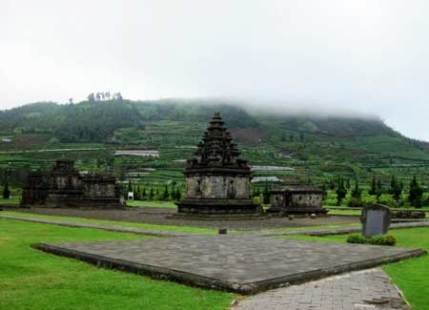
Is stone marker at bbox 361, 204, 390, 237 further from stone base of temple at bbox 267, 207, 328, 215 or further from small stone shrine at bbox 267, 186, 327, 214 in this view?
small stone shrine at bbox 267, 186, 327, 214

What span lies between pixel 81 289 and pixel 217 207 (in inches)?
1203

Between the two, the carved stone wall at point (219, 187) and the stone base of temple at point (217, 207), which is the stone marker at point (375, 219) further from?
the carved stone wall at point (219, 187)

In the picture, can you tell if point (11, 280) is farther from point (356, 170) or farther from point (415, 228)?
point (356, 170)

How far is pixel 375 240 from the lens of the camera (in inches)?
852

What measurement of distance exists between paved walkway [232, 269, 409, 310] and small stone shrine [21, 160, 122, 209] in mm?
49234

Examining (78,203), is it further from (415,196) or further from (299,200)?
(415,196)

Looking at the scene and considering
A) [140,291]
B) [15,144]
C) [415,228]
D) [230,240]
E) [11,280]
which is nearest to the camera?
[140,291]

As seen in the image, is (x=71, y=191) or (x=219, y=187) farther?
(x=71, y=191)

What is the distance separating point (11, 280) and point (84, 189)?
51742 mm

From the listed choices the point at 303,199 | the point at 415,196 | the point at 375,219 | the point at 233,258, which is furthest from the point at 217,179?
the point at 233,258

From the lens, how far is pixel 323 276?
14.2 m

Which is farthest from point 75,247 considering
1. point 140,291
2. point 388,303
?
point 388,303

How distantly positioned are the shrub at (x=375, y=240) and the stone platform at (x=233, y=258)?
1.42m

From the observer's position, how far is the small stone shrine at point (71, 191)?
2459 inches
